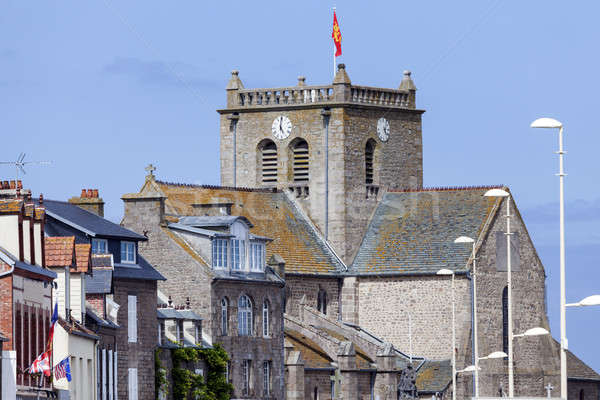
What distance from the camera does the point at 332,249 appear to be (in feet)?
360

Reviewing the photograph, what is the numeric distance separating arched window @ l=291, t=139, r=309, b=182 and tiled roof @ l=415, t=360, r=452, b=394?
12222 mm

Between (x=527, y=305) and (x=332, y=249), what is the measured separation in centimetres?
1014

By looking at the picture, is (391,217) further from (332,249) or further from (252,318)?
(252,318)

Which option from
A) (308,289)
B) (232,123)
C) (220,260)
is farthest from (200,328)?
(232,123)

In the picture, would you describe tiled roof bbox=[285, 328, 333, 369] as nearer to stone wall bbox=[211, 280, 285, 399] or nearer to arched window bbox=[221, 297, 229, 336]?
stone wall bbox=[211, 280, 285, 399]

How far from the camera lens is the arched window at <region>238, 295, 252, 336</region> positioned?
9319 centimetres

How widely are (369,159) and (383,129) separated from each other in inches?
66.8

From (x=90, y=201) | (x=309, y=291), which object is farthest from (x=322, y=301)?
(x=90, y=201)

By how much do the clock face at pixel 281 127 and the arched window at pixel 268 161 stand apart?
0.68 m

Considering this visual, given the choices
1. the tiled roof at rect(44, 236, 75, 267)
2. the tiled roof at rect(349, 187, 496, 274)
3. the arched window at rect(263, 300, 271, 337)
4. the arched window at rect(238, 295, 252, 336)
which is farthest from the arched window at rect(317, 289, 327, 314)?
the tiled roof at rect(44, 236, 75, 267)

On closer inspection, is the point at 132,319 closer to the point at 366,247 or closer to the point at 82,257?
the point at 82,257

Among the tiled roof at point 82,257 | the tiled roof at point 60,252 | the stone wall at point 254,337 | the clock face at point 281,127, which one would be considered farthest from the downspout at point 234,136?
the tiled roof at point 60,252

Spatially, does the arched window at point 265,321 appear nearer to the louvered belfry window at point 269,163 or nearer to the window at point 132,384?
the louvered belfry window at point 269,163

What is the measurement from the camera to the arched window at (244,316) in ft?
306
